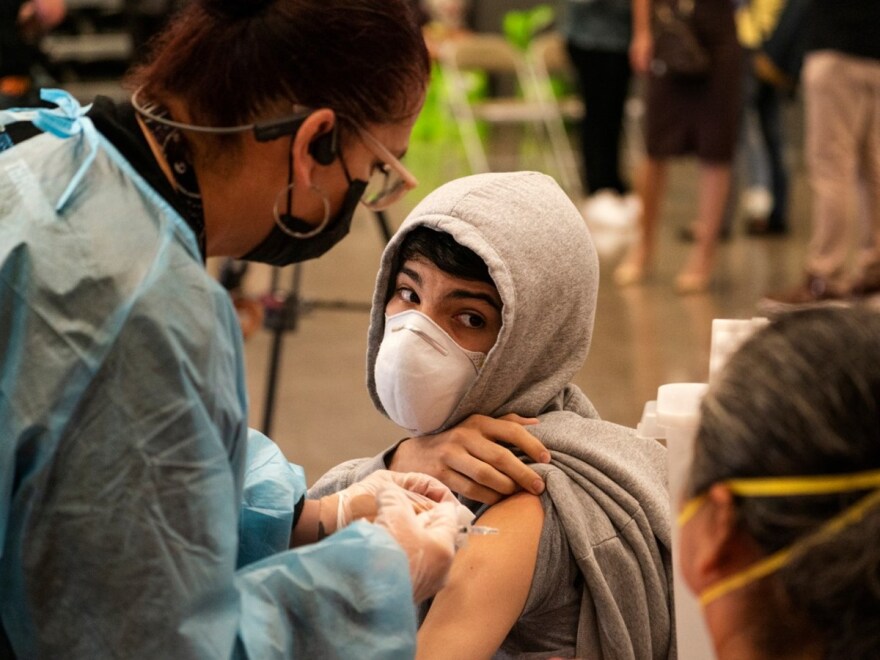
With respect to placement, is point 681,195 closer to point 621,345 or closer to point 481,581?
point 621,345

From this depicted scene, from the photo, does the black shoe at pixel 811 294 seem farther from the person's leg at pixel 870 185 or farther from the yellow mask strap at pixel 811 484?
the yellow mask strap at pixel 811 484

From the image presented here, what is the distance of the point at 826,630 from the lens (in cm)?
99

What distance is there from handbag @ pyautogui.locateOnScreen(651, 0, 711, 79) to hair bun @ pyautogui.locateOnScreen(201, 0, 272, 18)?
12.4ft

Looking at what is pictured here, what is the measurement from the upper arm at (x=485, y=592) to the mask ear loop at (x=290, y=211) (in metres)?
0.41

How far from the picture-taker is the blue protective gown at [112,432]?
44.2 inches

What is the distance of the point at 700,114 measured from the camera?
16.7 feet

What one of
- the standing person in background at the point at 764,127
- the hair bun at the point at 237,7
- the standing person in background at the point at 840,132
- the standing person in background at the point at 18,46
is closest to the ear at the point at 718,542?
the hair bun at the point at 237,7

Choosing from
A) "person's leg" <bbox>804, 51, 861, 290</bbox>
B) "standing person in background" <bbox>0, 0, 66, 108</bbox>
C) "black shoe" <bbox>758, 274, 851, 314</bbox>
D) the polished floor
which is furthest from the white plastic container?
"person's leg" <bbox>804, 51, 861, 290</bbox>

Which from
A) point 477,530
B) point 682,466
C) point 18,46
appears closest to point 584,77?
point 18,46

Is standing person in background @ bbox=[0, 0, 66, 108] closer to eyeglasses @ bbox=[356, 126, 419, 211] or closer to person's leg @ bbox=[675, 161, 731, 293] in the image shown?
eyeglasses @ bbox=[356, 126, 419, 211]

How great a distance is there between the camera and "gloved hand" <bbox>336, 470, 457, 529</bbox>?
4.91 ft

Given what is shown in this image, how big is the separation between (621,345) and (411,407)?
321cm

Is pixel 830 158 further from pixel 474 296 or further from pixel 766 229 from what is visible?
pixel 474 296

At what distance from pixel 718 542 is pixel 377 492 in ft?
1.90
